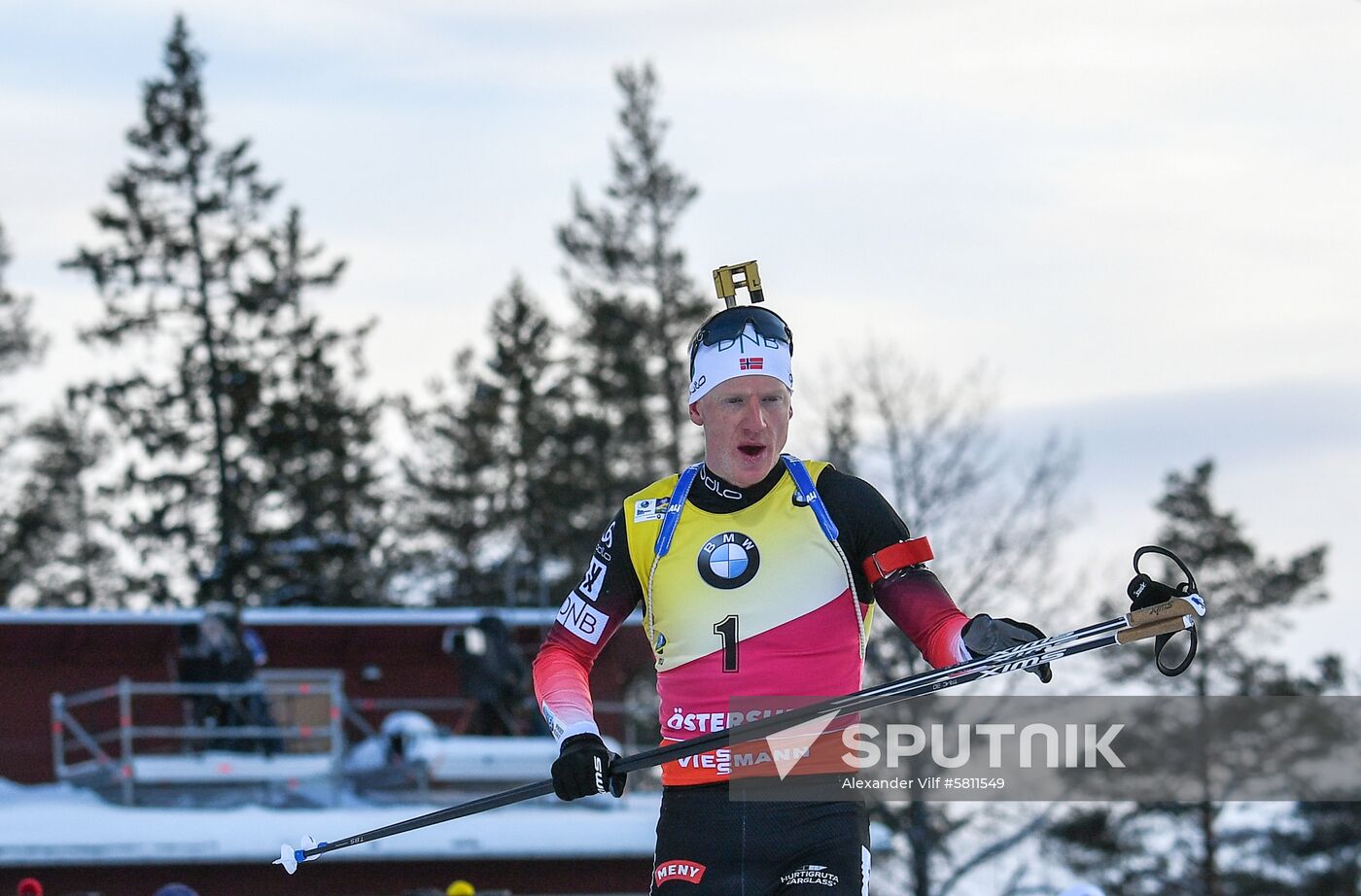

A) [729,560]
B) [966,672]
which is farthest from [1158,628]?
[729,560]

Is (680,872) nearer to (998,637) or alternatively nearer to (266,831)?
(998,637)

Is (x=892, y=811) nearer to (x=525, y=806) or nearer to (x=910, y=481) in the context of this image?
(x=910, y=481)

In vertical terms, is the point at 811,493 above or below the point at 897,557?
above

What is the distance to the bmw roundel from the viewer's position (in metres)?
5.68

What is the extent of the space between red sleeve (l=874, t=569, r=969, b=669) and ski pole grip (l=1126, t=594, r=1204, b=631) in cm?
55

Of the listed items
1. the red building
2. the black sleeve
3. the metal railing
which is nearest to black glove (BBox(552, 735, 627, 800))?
the black sleeve

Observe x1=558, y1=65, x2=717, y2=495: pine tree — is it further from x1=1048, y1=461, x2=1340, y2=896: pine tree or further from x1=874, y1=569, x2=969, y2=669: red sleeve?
x1=874, y1=569, x2=969, y2=669: red sleeve

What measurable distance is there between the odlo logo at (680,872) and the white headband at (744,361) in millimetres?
1480

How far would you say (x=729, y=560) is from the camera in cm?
571

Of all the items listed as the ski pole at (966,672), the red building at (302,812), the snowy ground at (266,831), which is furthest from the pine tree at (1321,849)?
the ski pole at (966,672)

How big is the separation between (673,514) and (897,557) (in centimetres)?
73

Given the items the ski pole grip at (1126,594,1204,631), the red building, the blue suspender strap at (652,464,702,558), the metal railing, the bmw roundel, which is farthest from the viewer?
the metal railing

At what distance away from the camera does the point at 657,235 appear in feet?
144

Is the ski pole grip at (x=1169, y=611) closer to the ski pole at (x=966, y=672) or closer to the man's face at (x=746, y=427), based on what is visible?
the ski pole at (x=966, y=672)
